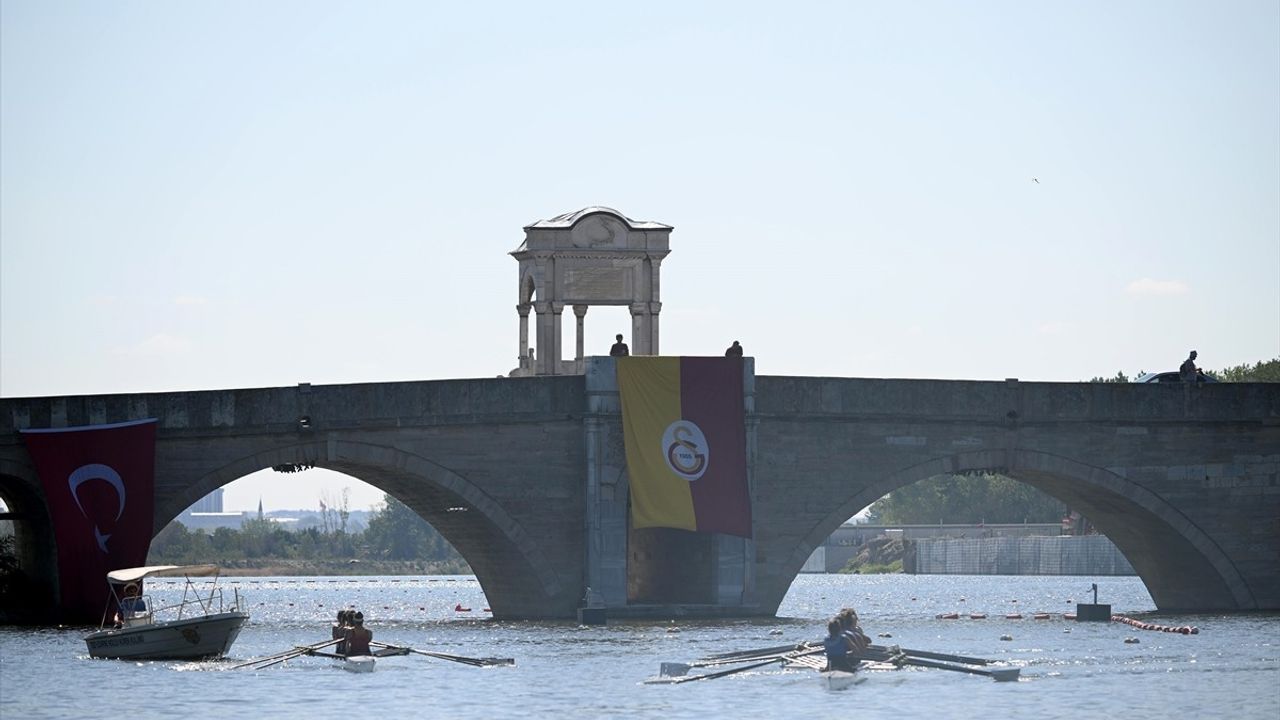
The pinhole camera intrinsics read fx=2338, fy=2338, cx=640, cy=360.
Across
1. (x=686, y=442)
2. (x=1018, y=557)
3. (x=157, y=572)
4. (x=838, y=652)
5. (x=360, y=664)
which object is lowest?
(x=360, y=664)

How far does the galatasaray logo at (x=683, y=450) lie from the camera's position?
179ft

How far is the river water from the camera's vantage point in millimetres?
37938

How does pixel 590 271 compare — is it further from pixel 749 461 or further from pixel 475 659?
pixel 475 659

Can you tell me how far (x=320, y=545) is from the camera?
181 meters

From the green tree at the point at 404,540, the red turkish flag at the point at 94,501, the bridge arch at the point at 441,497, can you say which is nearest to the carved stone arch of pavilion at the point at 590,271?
the bridge arch at the point at 441,497

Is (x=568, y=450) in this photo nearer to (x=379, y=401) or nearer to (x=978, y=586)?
(x=379, y=401)

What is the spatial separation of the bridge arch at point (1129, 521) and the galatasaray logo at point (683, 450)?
11.4ft

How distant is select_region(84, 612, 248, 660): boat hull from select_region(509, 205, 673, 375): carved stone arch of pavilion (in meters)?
15.5

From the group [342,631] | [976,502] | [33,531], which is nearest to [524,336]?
[33,531]

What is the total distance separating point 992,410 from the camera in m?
57.8

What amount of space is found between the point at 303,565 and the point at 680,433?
4118 inches

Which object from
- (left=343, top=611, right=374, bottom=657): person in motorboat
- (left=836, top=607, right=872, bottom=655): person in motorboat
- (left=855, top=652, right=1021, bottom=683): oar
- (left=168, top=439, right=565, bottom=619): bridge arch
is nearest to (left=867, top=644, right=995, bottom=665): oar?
(left=855, top=652, right=1021, bottom=683): oar

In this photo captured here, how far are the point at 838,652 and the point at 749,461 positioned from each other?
1421 cm

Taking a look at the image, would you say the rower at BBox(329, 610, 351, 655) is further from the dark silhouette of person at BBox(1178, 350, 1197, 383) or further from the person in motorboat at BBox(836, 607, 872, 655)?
the dark silhouette of person at BBox(1178, 350, 1197, 383)
